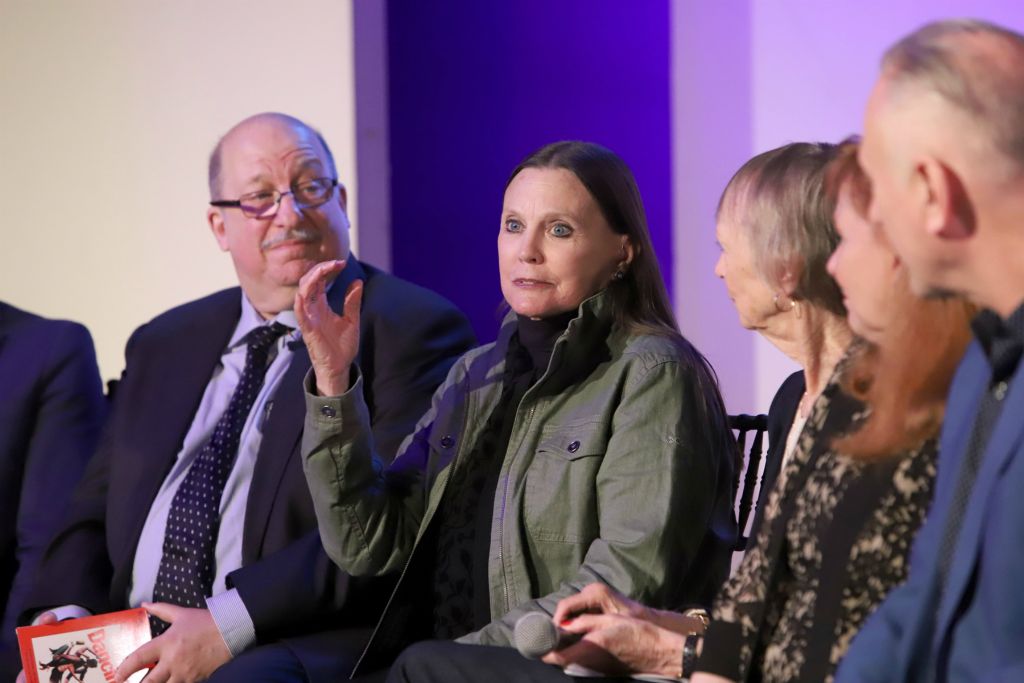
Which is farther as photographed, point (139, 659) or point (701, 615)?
point (139, 659)

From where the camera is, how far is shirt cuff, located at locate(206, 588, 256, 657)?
260 cm

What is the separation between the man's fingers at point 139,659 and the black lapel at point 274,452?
29 cm

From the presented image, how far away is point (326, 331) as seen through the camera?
252cm

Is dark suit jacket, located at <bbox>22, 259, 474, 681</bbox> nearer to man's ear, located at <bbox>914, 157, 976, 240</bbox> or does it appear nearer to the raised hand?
the raised hand

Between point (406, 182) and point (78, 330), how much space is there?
42.0 inches

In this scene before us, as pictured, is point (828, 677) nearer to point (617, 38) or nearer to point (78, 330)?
point (78, 330)

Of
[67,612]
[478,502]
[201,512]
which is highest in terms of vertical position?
[478,502]

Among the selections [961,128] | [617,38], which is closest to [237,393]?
[617,38]

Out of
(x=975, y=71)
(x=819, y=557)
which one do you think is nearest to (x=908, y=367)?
(x=819, y=557)

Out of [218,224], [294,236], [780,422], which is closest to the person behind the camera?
[780,422]

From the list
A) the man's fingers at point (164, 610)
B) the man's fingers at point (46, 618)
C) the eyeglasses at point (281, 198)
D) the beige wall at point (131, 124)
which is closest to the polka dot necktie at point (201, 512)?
the man's fingers at point (164, 610)

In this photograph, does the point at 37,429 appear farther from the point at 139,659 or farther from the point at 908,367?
the point at 908,367

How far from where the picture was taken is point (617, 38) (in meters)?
3.98

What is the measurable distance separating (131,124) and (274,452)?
173 cm
